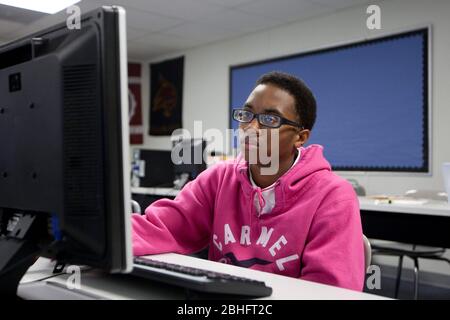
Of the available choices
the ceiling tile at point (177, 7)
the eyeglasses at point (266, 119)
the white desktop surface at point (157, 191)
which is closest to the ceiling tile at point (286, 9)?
the ceiling tile at point (177, 7)

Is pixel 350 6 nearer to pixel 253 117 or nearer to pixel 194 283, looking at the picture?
pixel 253 117

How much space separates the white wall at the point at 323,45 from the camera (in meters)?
3.85

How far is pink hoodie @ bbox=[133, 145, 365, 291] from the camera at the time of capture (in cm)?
102

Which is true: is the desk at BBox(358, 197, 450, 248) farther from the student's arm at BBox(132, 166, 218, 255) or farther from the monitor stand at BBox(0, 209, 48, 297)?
the monitor stand at BBox(0, 209, 48, 297)

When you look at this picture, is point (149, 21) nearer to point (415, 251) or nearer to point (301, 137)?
point (415, 251)

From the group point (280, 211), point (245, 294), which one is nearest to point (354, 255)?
point (280, 211)

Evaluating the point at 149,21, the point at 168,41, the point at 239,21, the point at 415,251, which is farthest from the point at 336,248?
the point at 168,41

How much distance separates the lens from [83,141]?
69 cm

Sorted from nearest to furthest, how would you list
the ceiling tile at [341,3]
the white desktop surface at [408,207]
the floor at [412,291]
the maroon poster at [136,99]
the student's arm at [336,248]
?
1. the student's arm at [336,248]
2. the white desktop surface at [408,207]
3. the floor at [412,291]
4. the ceiling tile at [341,3]
5. the maroon poster at [136,99]

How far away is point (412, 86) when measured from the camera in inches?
157

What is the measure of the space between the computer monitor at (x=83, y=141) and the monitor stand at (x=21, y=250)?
55 millimetres

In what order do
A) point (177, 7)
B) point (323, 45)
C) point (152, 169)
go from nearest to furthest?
point (177, 7) → point (152, 169) → point (323, 45)

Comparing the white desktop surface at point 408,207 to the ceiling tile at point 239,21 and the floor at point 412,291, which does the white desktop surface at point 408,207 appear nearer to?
the floor at point 412,291

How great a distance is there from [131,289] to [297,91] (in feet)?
2.34
